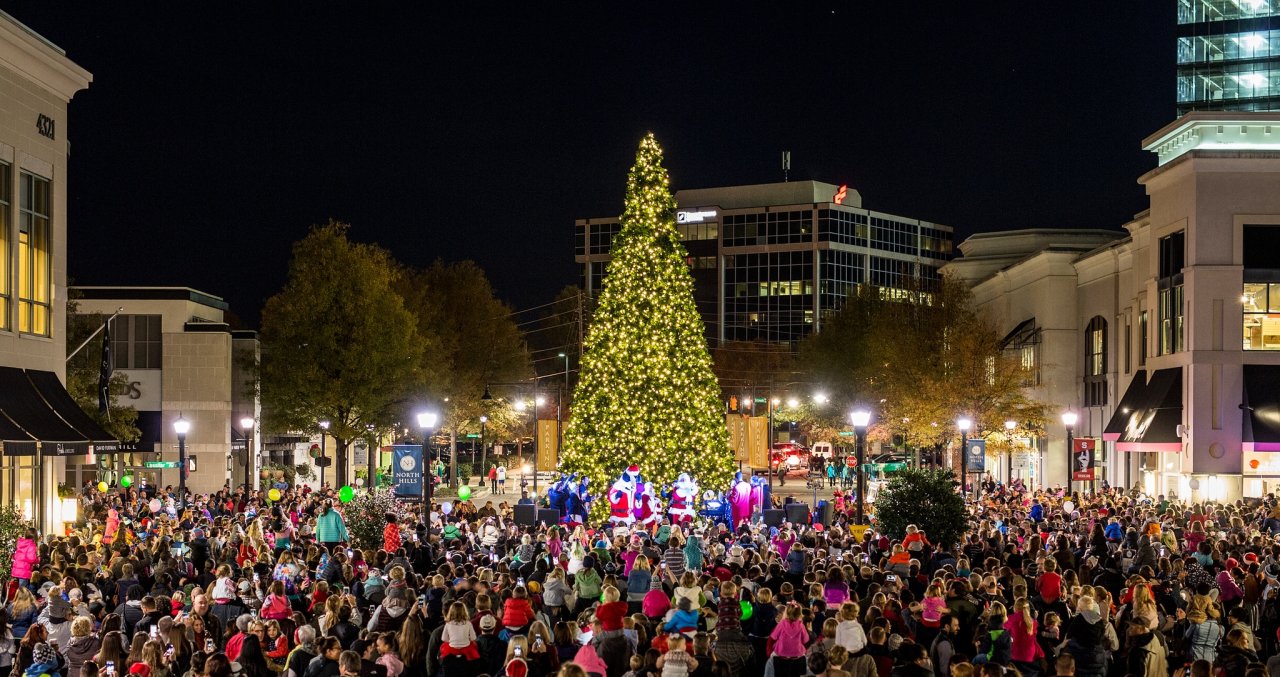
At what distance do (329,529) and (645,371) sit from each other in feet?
38.3

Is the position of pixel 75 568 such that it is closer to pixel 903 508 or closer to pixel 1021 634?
pixel 1021 634

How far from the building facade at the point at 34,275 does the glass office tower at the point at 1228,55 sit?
236 feet

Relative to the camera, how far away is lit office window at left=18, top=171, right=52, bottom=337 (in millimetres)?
30547

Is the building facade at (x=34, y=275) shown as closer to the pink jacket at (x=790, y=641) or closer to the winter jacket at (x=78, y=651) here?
the winter jacket at (x=78, y=651)

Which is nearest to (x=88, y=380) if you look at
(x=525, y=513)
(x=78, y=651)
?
(x=525, y=513)

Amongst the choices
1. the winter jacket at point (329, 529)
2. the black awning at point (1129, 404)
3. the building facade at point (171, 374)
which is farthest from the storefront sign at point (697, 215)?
the winter jacket at point (329, 529)

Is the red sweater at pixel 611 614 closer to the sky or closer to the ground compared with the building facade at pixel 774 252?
closer to the ground

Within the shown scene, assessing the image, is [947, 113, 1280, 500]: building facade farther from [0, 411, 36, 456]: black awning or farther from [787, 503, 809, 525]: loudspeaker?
[0, 411, 36, 456]: black awning

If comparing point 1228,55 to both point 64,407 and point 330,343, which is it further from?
point 64,407

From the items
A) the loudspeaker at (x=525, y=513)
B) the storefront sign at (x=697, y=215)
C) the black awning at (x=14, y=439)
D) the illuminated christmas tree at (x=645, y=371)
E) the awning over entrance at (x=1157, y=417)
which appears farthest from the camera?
the storefront sign at (x=697, y=215)

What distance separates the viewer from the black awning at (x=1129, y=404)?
50844 mm

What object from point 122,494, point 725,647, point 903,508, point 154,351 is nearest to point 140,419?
point 154,351

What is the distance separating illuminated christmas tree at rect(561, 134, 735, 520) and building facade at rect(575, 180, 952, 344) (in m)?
106

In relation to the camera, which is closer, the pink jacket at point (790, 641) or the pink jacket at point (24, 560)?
the pink jacket at point (790, 641)
